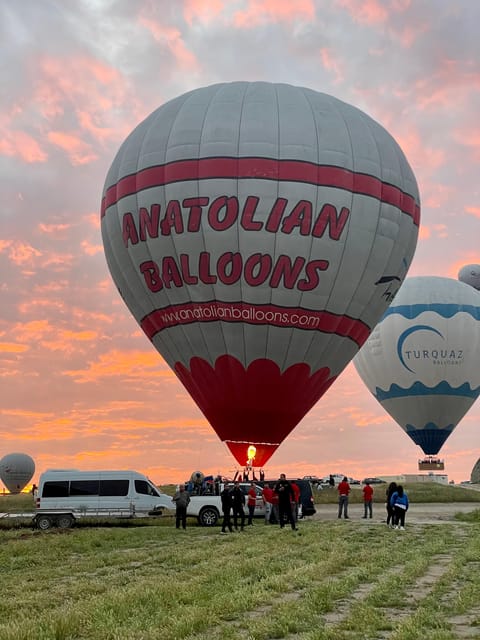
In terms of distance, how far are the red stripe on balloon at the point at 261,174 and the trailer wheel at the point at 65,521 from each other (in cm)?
1344

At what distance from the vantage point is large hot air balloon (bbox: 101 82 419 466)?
31516mm

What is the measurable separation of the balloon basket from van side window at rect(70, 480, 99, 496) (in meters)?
43.1

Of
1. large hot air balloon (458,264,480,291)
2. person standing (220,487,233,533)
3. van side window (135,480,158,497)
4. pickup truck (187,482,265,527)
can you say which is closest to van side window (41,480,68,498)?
van side window (135,480,158,497)

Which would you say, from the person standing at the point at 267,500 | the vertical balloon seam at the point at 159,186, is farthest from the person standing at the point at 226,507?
the vertical balloon seam at the point at 159,186

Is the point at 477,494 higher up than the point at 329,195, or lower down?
lower down

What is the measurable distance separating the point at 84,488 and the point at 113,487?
45.6 inches

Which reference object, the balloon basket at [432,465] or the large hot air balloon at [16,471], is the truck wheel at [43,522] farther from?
the large hot air balloon at [16,471]

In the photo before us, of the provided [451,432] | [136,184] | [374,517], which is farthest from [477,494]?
[136,184]

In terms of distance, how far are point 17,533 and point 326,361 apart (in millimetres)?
14264

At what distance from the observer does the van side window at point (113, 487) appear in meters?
31.6

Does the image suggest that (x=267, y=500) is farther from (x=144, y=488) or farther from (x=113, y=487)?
(x=113, y=487)

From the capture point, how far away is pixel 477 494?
2128 inches

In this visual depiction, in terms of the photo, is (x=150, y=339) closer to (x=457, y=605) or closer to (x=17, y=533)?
(x=17, y=533)

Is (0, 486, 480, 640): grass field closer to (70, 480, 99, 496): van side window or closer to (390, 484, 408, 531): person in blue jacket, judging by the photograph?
(390, 484, 408, 531): person in blue jacket
